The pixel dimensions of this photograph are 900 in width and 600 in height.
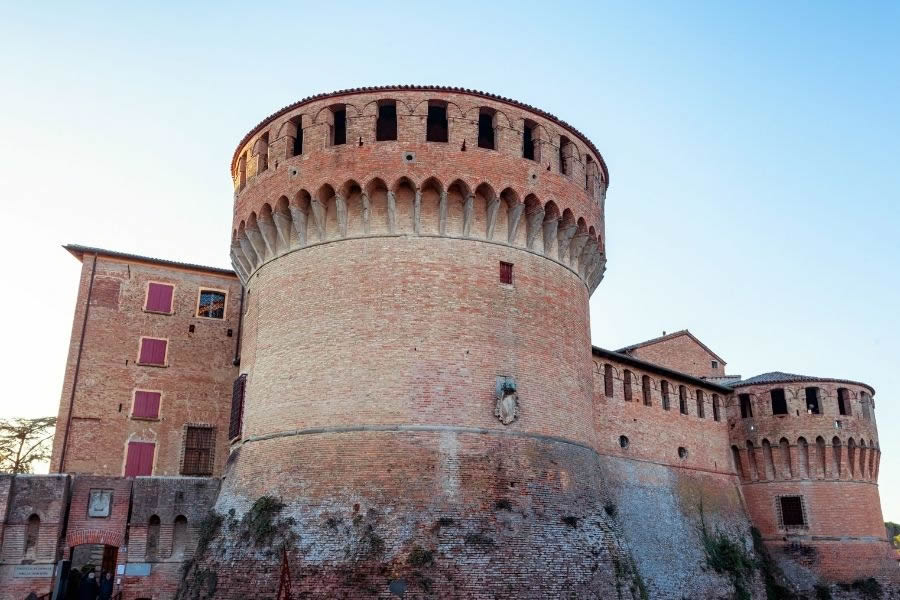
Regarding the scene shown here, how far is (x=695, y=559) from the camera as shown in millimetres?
22844

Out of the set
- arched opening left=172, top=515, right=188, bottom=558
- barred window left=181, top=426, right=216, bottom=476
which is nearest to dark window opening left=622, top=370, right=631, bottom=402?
barred window left=181, top=426, right=216, bottom=476

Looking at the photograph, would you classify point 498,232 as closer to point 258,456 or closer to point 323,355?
point 323,355

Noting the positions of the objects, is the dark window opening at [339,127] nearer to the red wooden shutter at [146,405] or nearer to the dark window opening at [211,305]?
the dark window opening at [211,305]

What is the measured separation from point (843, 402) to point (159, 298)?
81.8 ft

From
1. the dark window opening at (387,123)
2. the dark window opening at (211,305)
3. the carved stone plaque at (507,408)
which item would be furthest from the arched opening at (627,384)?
the dark window opening at (211,305)

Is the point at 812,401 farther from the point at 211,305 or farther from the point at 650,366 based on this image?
the point at 211,305

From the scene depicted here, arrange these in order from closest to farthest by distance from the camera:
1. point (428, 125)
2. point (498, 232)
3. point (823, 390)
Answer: point (498, 232) → point (428, 125) → point (823, 390)

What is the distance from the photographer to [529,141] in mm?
18875

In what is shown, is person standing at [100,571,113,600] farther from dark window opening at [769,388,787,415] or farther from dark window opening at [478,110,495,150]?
dark window opening at [769,388,787,415]

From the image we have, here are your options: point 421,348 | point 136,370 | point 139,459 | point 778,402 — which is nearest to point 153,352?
point 136,370

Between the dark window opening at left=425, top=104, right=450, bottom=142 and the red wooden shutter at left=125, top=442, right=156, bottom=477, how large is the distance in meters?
11.9

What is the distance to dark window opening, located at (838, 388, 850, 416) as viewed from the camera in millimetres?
28766

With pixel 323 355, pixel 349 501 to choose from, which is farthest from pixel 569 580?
pixel 323 355

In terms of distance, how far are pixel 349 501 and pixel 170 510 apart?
6035 mm
